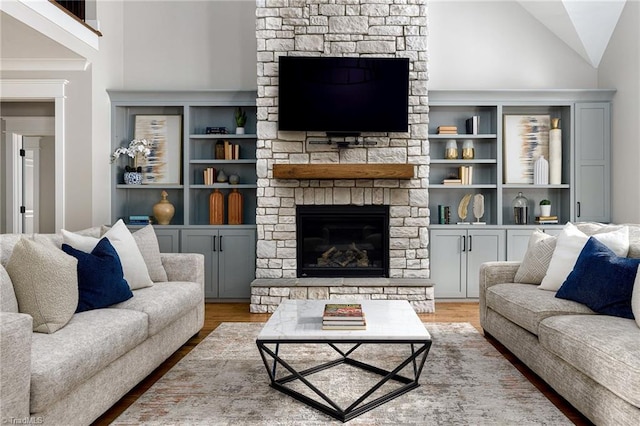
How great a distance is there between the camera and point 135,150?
5145 millimetres

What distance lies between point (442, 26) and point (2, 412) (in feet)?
18.0

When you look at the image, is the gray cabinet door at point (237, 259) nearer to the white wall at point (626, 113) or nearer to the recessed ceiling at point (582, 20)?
the white wall at point (626, 113)

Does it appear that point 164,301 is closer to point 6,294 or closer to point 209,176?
point 6,294

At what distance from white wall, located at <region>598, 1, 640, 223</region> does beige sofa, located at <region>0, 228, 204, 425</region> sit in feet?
14.5

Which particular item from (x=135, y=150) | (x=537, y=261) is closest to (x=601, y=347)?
(x=537, y=261)

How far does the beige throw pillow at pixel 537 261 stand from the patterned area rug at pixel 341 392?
58cm

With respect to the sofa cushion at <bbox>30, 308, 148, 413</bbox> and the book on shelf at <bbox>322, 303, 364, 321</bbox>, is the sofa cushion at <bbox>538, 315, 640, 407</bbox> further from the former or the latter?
the sofa cushion at <bbox>30, 308, 148, 413</bbox>

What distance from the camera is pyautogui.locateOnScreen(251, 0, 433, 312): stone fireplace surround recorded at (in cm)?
483

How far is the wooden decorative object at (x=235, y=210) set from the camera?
17.4 feet

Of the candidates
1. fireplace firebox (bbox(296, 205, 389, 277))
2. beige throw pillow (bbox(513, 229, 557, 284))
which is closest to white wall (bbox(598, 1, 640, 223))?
beige throw pillow (bbox(513, 229, 557, 284))

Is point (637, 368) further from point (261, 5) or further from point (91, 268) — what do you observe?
point (261, 5)

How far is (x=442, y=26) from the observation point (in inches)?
219

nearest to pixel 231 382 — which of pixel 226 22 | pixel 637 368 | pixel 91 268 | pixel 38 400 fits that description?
pixel 91 268

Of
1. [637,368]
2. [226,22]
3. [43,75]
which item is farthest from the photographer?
[226,22]
